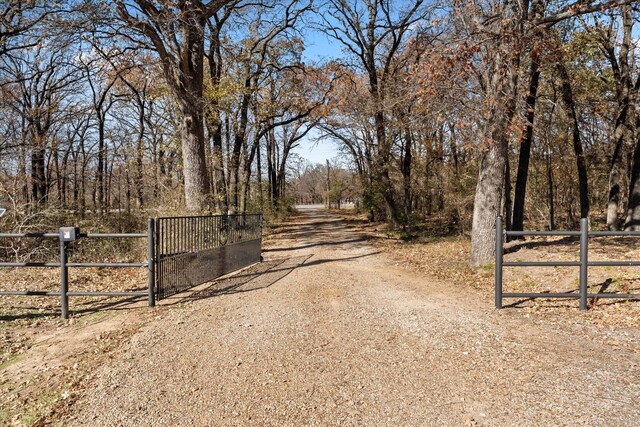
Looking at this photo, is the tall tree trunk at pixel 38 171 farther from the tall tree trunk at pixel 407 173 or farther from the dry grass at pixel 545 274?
the tall tree trunk at pixel 407 173

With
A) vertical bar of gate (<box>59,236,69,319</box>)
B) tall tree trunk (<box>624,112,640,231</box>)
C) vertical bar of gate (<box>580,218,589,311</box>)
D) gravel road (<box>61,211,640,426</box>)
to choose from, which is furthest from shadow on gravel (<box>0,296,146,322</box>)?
tall tree trunk (<box>624,112,640,231</box>)

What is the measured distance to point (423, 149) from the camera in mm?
22922

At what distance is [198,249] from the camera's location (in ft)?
26.0

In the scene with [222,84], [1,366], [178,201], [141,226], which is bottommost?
[1,366]

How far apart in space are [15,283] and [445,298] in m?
9.06

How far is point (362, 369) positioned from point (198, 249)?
507 centimetres

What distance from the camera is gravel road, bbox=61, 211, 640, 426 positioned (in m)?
3.08

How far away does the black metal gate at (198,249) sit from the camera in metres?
6.79

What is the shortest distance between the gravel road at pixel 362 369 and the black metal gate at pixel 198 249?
0.80m

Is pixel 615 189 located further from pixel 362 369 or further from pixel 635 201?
pixel 362 369

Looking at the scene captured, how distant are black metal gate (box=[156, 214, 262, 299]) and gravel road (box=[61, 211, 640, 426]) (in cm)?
80

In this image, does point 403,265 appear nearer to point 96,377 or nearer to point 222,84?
point 96,377

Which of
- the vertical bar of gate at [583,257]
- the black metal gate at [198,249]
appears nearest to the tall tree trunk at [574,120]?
the vertical bar of gate at [583,257]

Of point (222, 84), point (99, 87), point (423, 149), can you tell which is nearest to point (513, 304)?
point (222, 84)
